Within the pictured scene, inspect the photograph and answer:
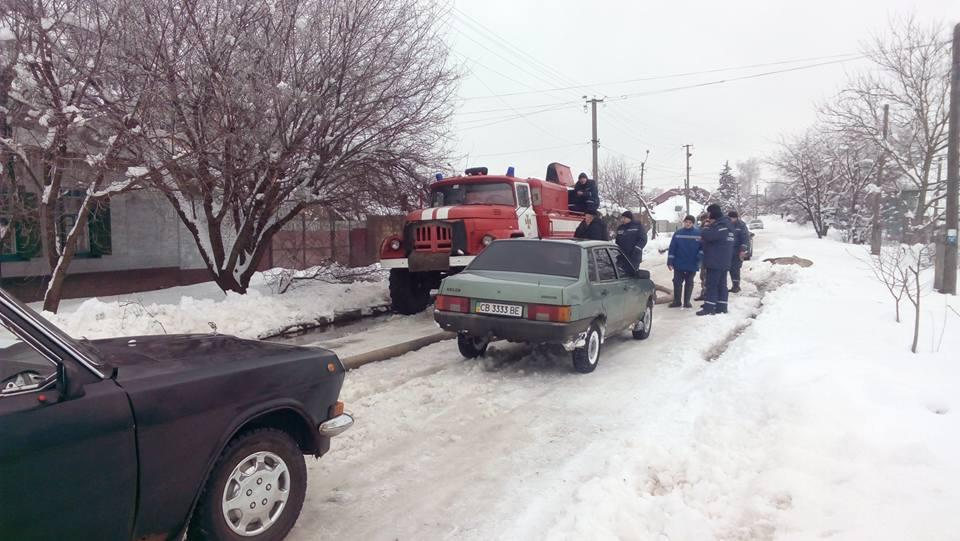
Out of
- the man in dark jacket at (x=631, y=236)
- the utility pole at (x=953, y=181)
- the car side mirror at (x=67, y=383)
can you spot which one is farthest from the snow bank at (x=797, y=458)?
the utility pole at (x=953, y=181)

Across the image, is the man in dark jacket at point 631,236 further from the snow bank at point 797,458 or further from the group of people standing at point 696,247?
the snow bank at point 797,458

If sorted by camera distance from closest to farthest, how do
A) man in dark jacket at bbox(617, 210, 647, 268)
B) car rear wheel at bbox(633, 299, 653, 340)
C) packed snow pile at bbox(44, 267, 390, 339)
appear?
packed snow pile at bbox(44, 267, 390, 339), car rear wheel at bbox(633, 299, 653, 340), man in dark jacket at bbox(617, 210, 647, 268)

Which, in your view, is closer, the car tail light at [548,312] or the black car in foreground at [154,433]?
the black car in foreground at [154,433]

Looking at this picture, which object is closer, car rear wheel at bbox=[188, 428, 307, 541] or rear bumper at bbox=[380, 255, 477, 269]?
car rear wheel at bbox=[188, 428, 307, 541]

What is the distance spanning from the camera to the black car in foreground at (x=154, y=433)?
2.16 m

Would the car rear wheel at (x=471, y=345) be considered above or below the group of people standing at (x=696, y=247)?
below

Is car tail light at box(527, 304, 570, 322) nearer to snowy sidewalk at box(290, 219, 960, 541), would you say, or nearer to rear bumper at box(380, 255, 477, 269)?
snowy sidewalk at box(290, 219, 960, 541)

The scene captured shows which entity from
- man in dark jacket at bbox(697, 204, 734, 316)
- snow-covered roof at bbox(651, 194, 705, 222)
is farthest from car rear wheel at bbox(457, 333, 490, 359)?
snow-covered roof at bbox(651, 194, 705, 222)

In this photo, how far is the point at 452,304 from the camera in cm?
671

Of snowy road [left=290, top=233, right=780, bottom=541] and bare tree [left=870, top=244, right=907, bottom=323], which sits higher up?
bare tree [left=870, top=244, right=907, bottom=323]

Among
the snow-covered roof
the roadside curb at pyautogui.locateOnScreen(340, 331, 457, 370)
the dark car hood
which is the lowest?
the roadside curb at pyautogui.locateOnScreen(340, 331, 457, 370)

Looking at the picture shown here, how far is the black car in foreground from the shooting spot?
7.09 feet

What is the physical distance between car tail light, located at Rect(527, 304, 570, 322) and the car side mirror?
4509mm

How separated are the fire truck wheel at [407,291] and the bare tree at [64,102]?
14.8 ft
